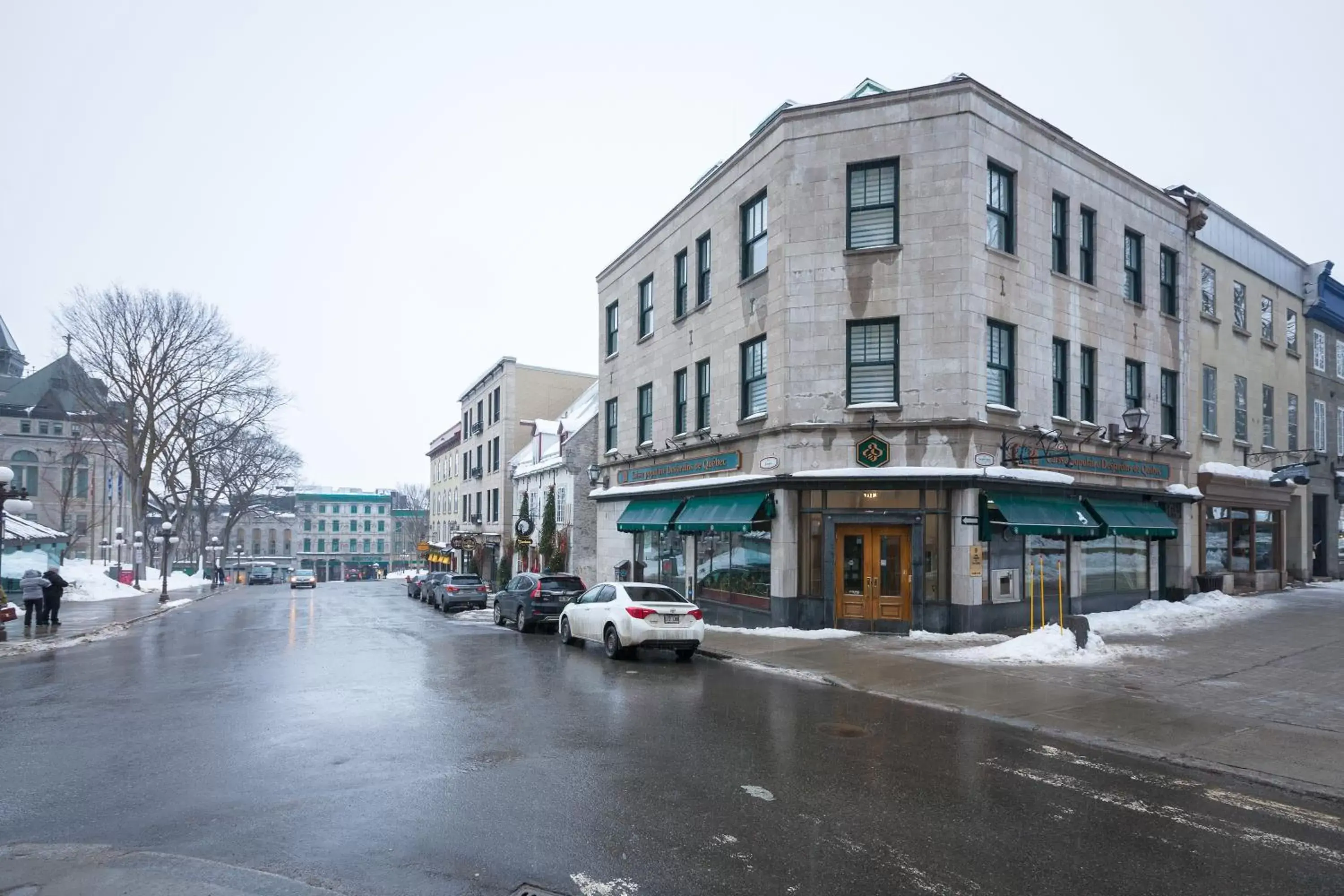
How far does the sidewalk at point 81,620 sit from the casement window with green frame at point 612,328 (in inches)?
694

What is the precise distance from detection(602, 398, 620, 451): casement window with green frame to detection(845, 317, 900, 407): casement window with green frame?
11.8 m

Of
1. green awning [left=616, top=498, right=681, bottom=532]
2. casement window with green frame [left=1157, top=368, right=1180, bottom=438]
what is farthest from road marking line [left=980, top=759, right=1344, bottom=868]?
casement window with green frame [left=1157, top=368, right=1180, bottom=438]

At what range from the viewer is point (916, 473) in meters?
17.1

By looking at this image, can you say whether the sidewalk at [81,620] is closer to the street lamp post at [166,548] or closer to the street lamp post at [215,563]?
the street lamp post at [166,548]

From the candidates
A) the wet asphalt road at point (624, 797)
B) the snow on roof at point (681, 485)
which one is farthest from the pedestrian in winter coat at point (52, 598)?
the snow on roof at point (681, 485)

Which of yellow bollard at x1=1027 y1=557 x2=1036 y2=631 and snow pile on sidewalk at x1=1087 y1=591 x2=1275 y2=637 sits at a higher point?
yellow bollard at x1=1027 y1=557 x2=1036 y2=631

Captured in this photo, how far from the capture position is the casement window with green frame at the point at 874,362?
17.9 metres

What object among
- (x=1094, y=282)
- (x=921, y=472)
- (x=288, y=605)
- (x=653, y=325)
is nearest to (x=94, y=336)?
(x=288, y=605)

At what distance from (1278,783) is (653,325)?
68.0 feet

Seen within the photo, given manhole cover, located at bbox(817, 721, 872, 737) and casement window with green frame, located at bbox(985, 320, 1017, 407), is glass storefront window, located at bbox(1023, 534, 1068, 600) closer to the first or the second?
casement window with green frame, located at bbox(985, 320, 1017, 407)

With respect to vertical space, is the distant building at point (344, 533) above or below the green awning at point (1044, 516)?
below

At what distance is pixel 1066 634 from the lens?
48.8 ft

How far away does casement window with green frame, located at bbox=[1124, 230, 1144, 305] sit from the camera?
2184cm

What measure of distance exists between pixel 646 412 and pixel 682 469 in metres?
3.91
